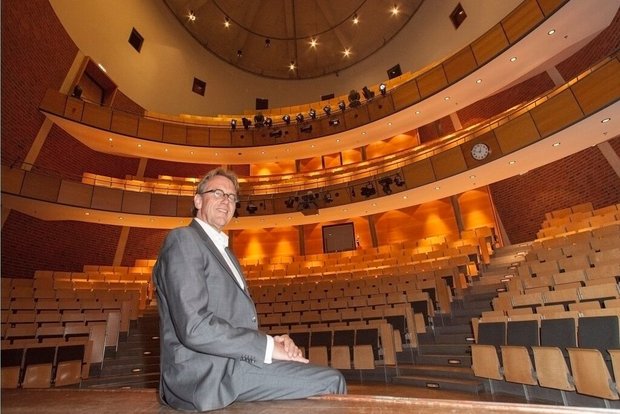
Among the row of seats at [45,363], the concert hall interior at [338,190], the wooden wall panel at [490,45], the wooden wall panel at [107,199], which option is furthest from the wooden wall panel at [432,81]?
the row of seats at [45,363]

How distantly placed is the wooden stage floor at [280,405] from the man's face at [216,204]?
28.2 inches

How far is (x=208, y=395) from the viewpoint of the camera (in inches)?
43.4

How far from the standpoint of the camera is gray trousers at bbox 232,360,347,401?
1.18m

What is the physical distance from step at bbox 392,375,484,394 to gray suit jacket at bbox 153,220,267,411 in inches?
152

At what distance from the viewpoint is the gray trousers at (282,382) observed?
3.89 feet

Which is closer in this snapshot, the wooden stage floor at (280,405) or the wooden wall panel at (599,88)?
the wooden stage floor at (280,405)

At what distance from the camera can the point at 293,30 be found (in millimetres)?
17281

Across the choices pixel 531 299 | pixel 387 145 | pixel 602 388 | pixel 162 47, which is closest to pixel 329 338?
pixel 531 299

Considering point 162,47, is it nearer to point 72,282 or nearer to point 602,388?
point 72,282

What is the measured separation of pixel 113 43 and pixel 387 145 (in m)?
11.3

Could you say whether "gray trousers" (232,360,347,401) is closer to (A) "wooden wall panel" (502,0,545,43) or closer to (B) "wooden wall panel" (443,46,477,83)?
(A) "wooden wall panel" (502,0,545,43)

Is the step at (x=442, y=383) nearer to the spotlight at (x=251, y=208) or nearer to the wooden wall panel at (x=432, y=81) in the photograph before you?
the spotlight at (x=251, y=208)

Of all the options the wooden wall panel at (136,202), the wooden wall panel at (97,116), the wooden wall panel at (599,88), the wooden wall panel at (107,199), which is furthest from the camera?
the wooden wall panel at (97,116)

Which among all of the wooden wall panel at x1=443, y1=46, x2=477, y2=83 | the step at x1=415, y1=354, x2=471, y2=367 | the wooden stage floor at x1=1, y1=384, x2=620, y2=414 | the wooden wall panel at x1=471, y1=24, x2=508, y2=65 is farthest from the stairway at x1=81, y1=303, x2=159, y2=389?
the wooden wall panel at x1=471, y1=24, x2=508, y2=65
